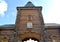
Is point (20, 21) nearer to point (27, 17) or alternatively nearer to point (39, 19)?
point (27, 17)

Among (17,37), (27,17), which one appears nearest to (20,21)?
(27,17)

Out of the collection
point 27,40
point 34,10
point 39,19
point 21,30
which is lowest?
point 27,40

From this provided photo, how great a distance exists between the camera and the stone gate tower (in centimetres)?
2416

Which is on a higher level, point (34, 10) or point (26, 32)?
point (34, 10)

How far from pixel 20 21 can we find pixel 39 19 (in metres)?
3.33

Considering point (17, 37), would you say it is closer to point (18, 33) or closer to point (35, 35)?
point (18, 33)

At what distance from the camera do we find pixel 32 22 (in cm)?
2542

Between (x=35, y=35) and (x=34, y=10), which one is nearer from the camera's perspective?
(x=35, y=35)

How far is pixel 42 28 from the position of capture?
2461 centimetres

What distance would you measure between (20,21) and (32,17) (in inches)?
88.3

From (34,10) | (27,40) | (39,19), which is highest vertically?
(34,10)

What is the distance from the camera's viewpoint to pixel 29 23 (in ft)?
83.1

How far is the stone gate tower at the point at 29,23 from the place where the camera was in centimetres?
2416

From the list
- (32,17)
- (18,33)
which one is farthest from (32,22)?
(18,33)
